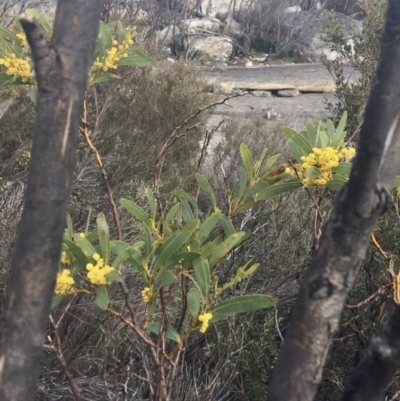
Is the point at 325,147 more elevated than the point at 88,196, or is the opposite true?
the point at 325,147

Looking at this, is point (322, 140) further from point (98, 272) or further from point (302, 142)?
point (98, 272)

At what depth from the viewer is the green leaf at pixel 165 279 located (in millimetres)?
1551

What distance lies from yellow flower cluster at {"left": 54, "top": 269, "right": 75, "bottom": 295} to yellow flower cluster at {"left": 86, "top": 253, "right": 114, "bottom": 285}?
0.17 feet

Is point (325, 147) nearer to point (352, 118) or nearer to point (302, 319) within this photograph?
point (302, 319)

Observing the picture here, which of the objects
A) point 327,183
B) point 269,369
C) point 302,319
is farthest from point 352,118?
point 302,319

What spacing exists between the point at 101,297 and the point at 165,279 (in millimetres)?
163

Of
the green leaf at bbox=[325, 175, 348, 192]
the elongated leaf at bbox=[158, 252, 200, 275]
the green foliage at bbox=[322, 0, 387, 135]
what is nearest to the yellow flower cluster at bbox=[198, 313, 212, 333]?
the elongated leaf at bbox=[158, 252, 200, 275]

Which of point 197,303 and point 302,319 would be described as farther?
point 197,303

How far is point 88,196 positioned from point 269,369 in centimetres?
214

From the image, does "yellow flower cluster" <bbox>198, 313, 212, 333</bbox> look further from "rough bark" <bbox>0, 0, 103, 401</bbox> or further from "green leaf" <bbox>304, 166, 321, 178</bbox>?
"rough bark" <bbox>0, 0, 103, 401</bbox>

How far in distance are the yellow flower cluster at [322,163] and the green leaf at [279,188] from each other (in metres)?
0.09

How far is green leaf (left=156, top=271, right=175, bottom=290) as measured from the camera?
61.1 inches

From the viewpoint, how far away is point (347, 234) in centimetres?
89

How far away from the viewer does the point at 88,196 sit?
4.25 m
